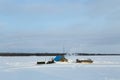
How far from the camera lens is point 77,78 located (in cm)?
1186

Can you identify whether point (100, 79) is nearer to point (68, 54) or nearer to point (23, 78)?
point (23, 78)

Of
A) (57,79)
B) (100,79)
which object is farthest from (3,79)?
(100,79)

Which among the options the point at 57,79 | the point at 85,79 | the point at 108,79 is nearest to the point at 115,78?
the point at 108,79

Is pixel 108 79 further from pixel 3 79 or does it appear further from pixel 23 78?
pixel 3 79

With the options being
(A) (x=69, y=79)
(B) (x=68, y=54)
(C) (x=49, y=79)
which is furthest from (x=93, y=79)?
Result: (B) (x=68, y=54)

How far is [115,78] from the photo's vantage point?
38.3 ft

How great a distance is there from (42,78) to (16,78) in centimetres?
115

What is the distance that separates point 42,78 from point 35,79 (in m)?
0.46

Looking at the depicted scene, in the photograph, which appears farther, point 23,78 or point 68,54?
point 68,54

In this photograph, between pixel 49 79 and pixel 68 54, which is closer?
pixel 49 79

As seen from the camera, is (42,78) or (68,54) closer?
(42,78)

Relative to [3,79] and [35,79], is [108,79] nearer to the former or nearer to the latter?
[35,79]

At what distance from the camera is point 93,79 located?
11406mm

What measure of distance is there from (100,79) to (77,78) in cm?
107
